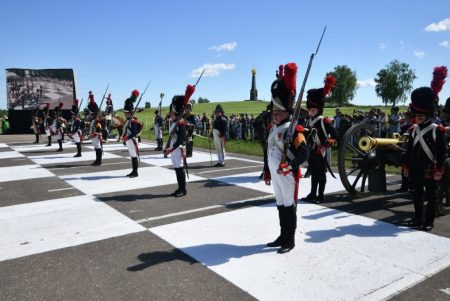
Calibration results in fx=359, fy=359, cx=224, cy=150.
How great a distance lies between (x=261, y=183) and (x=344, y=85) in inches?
4115

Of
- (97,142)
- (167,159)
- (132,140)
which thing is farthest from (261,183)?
(97,142)

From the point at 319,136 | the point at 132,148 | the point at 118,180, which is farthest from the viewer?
the point at 132,148

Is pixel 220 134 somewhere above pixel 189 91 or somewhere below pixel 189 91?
below

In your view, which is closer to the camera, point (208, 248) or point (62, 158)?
point (208, 248)

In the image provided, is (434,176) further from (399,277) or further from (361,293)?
(361,293)

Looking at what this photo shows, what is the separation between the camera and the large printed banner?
3312 centimetres

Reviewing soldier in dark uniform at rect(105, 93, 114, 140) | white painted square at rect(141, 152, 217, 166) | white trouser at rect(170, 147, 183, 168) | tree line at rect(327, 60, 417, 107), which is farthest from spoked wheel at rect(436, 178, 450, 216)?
tree line at rect(327, 60, 417, 107)

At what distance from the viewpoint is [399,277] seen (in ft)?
12.5

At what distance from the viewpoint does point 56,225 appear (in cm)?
588

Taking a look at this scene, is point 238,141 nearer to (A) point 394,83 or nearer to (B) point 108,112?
(B) point 108,112

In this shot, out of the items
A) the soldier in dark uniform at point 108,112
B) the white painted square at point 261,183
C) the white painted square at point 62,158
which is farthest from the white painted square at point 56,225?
the soldier in dark uniform at point 108,112

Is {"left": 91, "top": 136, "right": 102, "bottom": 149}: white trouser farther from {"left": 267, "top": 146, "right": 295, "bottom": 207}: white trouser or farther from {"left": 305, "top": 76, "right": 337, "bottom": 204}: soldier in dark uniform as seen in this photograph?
{"left": 267, "top": 146, "right": 295, "bottom": 207}: white trouser

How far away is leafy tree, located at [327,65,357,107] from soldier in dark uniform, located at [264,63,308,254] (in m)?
105

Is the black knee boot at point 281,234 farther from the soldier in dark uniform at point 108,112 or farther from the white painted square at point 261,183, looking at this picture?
the soldier in dark uniform at point 108,112
